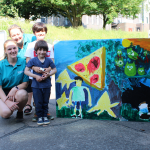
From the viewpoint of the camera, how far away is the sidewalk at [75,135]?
217 centimetres

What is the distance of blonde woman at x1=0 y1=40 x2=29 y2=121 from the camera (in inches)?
113

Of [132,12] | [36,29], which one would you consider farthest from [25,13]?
[36,29]

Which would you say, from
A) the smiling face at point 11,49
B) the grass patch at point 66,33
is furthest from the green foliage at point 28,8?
the smiling face at point 11,49

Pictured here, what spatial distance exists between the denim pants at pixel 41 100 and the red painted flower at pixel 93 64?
27.8 inches

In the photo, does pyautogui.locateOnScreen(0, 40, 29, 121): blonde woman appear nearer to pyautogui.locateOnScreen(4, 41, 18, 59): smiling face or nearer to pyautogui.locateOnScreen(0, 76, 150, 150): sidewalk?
pyautogui.locateOnScreen(4, 41, 18, 59): smiling face

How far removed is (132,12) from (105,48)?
71.5ft

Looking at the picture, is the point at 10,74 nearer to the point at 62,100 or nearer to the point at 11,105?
the point at 11,105

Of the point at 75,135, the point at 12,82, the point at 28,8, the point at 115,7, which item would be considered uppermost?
the point at 28,8

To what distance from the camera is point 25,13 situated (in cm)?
2348

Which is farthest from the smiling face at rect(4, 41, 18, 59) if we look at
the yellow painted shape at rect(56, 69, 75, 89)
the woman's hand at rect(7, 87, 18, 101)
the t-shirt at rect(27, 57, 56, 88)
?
the yellow painted shape at rect(56, 69, 75, 89)

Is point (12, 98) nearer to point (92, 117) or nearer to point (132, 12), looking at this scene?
point (92, 117)

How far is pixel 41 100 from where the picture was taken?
9.54 ft

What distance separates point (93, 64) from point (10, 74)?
4.16 feet

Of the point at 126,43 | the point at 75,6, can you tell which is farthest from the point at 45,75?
the point at 75,6
